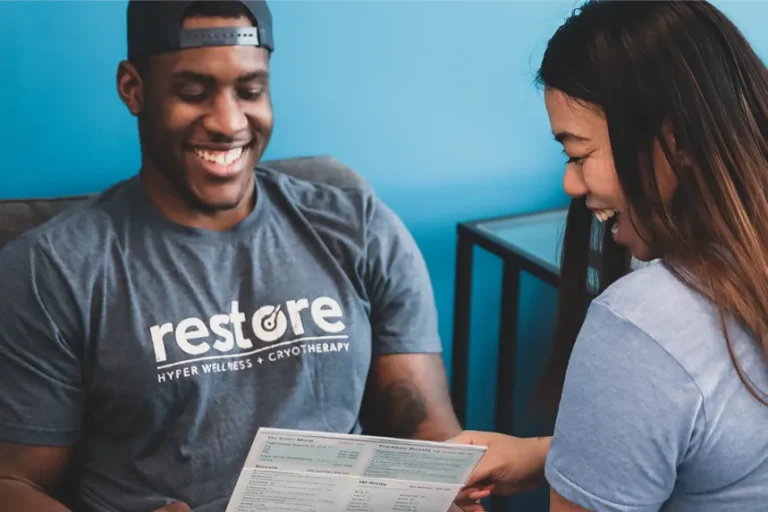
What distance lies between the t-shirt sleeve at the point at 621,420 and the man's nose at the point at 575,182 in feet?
0.57

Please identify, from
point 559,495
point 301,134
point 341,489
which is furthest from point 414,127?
point 559,495

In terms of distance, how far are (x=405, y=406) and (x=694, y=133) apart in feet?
2.42

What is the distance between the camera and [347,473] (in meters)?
1.12

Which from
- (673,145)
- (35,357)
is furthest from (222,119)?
(673,145)

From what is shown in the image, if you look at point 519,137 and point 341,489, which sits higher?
point 519,137

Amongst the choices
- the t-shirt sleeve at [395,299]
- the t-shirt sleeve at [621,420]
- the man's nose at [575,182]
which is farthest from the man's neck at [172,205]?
the t-shirt sleeve at [621,420]

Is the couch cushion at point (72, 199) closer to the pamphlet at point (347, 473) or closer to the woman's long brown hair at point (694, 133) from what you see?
the pamphlet at point (347, 473)

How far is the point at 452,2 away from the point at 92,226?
2.77 feet

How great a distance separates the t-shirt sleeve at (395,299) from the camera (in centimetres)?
150

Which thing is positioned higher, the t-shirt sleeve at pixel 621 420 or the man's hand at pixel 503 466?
the t-shirt sleeve at pixel 621 420

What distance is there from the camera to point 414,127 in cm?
190

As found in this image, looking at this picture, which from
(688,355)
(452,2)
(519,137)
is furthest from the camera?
(519,137)

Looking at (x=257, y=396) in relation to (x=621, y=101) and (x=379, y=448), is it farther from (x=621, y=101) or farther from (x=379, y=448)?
(x=621, y=101)

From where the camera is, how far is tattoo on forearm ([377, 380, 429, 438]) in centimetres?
149
